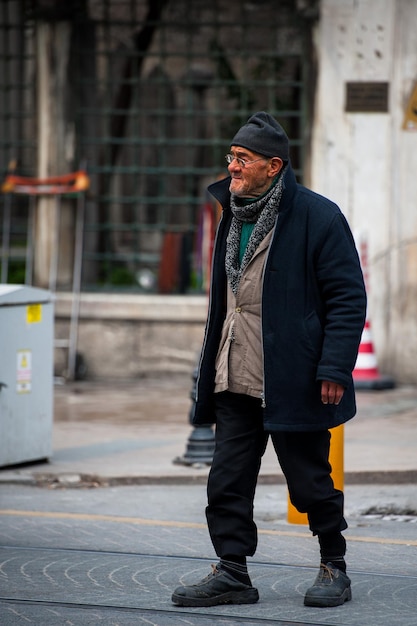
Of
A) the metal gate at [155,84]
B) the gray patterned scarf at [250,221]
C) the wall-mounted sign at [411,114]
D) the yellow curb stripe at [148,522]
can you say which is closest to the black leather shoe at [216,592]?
the gray patterned scarf at [250,221]

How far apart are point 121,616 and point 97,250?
9216 millimetres

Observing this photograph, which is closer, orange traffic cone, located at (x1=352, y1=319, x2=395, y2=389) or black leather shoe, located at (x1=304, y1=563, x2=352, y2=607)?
black leather shoe, located at (x1=304, y1=563, x2=352, y2=607)

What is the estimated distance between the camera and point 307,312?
17.5 feet

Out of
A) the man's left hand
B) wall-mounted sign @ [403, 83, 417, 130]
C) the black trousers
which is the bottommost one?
the black trousers

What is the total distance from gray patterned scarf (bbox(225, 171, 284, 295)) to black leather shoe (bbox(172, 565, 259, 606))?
1.16 m

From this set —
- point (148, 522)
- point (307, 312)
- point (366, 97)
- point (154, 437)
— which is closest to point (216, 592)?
point (307, 312)

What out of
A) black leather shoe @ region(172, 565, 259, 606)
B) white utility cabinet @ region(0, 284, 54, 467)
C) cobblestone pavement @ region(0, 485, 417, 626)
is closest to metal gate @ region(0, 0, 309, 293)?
white utility cabinet @ region(0, 284, 54, 467)

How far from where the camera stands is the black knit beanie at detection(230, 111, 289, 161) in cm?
538

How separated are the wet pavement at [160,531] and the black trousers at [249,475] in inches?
12.7

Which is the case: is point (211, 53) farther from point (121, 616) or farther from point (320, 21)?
point (121, 616)

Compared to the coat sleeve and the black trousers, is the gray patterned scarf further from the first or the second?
the black trousers

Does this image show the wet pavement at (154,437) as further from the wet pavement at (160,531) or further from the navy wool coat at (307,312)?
the navy wool coat at (307,312)

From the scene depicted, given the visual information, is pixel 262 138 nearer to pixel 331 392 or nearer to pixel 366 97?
pixel 331 392

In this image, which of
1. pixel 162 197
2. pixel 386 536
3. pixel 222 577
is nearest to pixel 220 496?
pixel 222 577
